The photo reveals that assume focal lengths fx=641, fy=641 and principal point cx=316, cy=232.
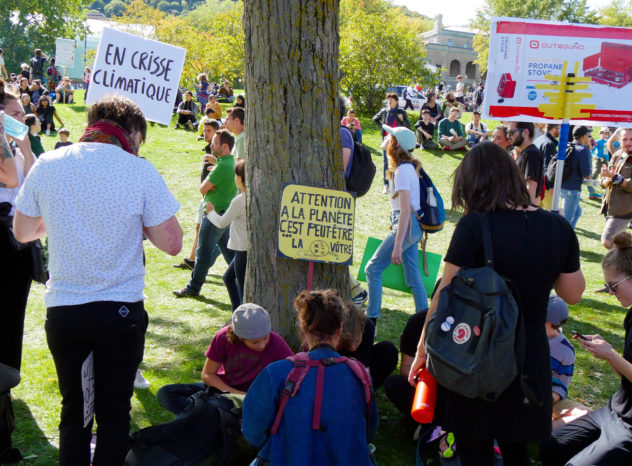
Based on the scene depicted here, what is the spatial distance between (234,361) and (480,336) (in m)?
1.56

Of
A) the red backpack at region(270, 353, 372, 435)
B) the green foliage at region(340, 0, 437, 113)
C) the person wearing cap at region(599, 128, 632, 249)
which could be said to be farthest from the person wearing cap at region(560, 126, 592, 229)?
the green foliage at region(340, 0, 437, 113)

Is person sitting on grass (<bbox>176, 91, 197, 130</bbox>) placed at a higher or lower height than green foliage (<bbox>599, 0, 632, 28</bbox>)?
lower

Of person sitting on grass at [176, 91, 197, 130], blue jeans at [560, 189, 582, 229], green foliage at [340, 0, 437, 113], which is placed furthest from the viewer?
green foliage at [340, 0, 437, 113]

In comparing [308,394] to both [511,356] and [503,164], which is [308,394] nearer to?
[511,356]

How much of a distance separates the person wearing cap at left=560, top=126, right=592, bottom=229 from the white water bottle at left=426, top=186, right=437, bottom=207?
5.40 metres

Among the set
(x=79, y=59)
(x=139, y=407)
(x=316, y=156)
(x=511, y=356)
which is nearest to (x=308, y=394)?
(x=511, y=356)

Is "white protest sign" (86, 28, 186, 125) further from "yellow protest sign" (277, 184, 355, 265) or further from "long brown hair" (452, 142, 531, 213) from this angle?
"long brown hair" (452, 142, 531, 213)

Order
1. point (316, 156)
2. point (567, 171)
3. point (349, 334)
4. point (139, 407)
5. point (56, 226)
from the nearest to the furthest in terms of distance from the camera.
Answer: point (56, 226) < point (349, 334) < point (316, 156) < point (139, 407) < point (567, 171)

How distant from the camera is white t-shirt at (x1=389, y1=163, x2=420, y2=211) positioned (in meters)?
5.12

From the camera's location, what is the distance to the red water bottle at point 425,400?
2.71 m

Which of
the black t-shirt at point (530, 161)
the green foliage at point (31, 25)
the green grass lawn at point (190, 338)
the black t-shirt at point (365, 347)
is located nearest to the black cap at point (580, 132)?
the green grass lawn at point (190, 338)

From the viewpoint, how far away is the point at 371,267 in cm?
552

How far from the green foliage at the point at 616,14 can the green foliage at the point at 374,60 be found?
3809cm

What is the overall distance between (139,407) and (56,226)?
182 centimetres
